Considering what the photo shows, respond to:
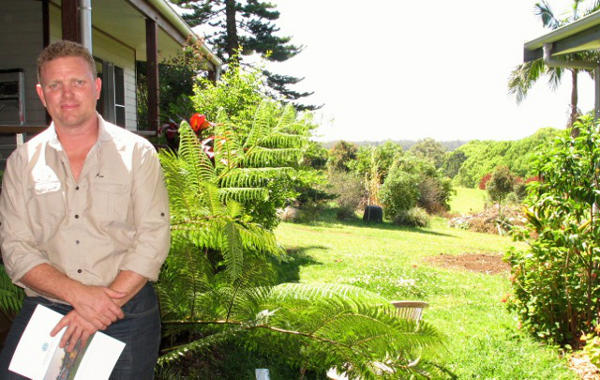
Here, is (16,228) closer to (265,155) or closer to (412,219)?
(265,155)

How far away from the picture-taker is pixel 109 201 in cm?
190

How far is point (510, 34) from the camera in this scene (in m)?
47.1

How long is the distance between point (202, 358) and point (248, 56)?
23.2m

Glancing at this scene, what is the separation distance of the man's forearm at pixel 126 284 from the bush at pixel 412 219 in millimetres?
17172

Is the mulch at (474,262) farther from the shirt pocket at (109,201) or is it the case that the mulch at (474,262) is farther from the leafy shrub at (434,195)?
the leafy shrub at (434,195)

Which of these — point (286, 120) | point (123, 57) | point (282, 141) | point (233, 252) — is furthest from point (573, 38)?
point (123, 57)

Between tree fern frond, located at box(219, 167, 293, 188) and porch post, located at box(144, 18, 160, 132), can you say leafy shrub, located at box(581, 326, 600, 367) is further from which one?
porch post, located at box(144, 18, 160, 132)

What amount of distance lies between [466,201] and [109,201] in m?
27.2

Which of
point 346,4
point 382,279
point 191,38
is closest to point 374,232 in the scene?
point 382,279

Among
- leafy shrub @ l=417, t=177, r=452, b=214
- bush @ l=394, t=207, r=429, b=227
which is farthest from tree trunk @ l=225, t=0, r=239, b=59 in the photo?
bush @ l=394, t=207, r=429, b=227

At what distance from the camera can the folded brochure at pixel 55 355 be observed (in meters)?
1.79

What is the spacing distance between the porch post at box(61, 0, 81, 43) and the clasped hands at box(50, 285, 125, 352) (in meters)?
4.25

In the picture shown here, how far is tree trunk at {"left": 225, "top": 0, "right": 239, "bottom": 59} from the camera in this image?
2445 centimetres

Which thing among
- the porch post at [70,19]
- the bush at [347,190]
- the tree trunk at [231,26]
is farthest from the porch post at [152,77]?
the tree trunk at [231,26]
